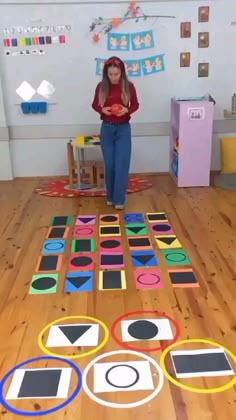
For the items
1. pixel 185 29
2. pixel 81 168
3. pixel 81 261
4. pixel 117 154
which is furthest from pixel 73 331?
pixel 185 29

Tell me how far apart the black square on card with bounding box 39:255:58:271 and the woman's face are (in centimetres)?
155

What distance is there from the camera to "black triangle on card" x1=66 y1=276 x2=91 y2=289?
2.37 m

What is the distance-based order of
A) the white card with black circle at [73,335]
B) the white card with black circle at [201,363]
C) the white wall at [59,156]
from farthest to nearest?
the white wall at [59,156], the white card with black circle at [73,335], the white card with black circle at [201,363]

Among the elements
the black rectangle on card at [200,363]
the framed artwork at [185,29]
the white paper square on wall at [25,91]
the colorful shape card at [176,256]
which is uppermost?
the framed artwork at [185,29]

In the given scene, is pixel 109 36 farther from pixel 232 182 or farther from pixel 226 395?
pixel 226 395

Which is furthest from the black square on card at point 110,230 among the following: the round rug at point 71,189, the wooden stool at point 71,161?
the wooden stool at point 71,161

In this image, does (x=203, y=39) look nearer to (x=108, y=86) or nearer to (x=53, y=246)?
(x=108, y=86)

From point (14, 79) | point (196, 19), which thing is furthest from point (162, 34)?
point (14, 79)

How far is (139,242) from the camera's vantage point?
2.94 meters

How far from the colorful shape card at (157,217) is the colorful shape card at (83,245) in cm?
62

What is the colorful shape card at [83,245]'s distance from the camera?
2842mm

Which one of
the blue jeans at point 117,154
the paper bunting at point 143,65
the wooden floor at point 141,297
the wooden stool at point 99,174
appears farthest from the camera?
the paper bunting at point 143,65

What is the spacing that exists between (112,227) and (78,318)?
1.26 meters

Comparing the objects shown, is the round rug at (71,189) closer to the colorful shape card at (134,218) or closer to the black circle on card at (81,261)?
the colorful shape card at (134,218)
